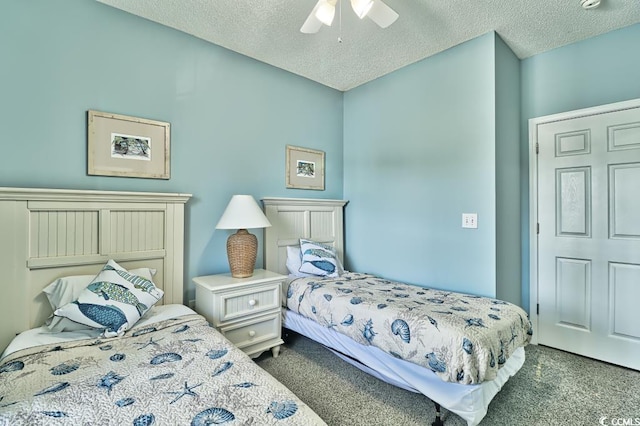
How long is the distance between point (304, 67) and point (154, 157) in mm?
1641

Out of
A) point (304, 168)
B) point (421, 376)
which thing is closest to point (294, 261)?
point (304, 168)

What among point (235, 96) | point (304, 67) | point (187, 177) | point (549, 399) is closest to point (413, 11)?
point (304, 67)

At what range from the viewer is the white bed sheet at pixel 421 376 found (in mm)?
1538

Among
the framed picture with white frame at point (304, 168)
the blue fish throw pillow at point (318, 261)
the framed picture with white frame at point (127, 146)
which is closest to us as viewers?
the framed picture with white frame at point (127, 146)

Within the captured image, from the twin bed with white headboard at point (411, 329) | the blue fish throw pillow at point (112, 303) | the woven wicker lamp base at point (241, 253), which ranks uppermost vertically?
the woven wicker lamp base at point (241, 253)

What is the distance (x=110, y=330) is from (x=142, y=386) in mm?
668

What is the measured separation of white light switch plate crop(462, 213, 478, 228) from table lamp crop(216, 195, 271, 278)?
1.60m

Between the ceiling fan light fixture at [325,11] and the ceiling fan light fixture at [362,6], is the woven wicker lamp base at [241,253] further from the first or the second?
the ceiling fan light fixture at [362,6]

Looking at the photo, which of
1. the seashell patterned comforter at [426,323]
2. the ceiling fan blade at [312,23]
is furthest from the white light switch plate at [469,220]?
the ceiling fan blade at [312,23]

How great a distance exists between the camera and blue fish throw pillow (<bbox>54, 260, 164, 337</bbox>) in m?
1.58

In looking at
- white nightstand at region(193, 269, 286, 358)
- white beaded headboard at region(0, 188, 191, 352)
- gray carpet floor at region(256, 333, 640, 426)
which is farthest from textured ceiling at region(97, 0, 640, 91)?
gray carpet floor at region(256, 333, 640, 426)

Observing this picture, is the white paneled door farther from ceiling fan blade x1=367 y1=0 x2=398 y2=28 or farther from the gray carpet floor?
ceiling fan blade x1=367 y1=0 x2=398 y2=28

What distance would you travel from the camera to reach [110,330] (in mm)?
1591

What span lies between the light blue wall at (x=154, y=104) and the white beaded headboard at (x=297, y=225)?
0.51ft
